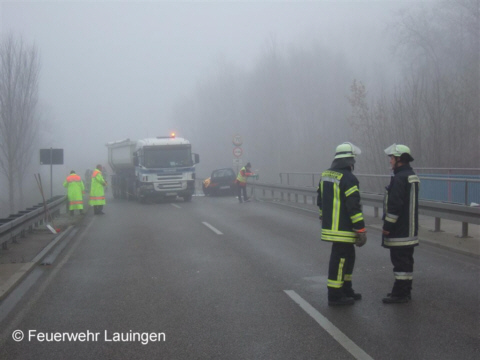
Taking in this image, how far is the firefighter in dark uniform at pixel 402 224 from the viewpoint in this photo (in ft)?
22.5

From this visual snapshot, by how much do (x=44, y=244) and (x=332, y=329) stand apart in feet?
28.0

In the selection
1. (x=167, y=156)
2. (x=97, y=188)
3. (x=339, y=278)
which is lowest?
(x=339, y=278)

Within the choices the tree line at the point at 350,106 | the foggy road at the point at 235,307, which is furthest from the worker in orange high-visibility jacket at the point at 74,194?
the tree line at the point at 350,106

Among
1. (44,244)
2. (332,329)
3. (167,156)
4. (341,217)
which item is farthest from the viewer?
(167,156)

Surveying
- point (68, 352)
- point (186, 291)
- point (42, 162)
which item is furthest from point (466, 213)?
point (42, 162)

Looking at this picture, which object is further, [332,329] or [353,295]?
[353,295]

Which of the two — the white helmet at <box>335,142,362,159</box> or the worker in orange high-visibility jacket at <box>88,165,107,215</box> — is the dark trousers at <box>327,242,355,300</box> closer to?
the white helmet at <box>335,142,362,159</box>

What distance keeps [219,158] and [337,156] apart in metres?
62.2

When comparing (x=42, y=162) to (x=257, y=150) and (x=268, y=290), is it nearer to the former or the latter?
(x=268, y=290)

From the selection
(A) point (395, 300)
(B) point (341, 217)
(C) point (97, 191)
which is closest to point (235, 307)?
(B) point (341, 217)

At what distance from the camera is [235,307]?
6.91 metres

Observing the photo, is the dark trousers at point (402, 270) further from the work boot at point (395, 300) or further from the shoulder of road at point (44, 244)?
the shoulder of road at point (44, 244)

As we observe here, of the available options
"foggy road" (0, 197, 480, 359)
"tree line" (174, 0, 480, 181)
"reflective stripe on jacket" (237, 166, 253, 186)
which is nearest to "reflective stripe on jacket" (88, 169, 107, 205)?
"reflective stripe on jacket" (237, 166, 253, 186)

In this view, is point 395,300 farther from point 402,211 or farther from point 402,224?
point 402,211
